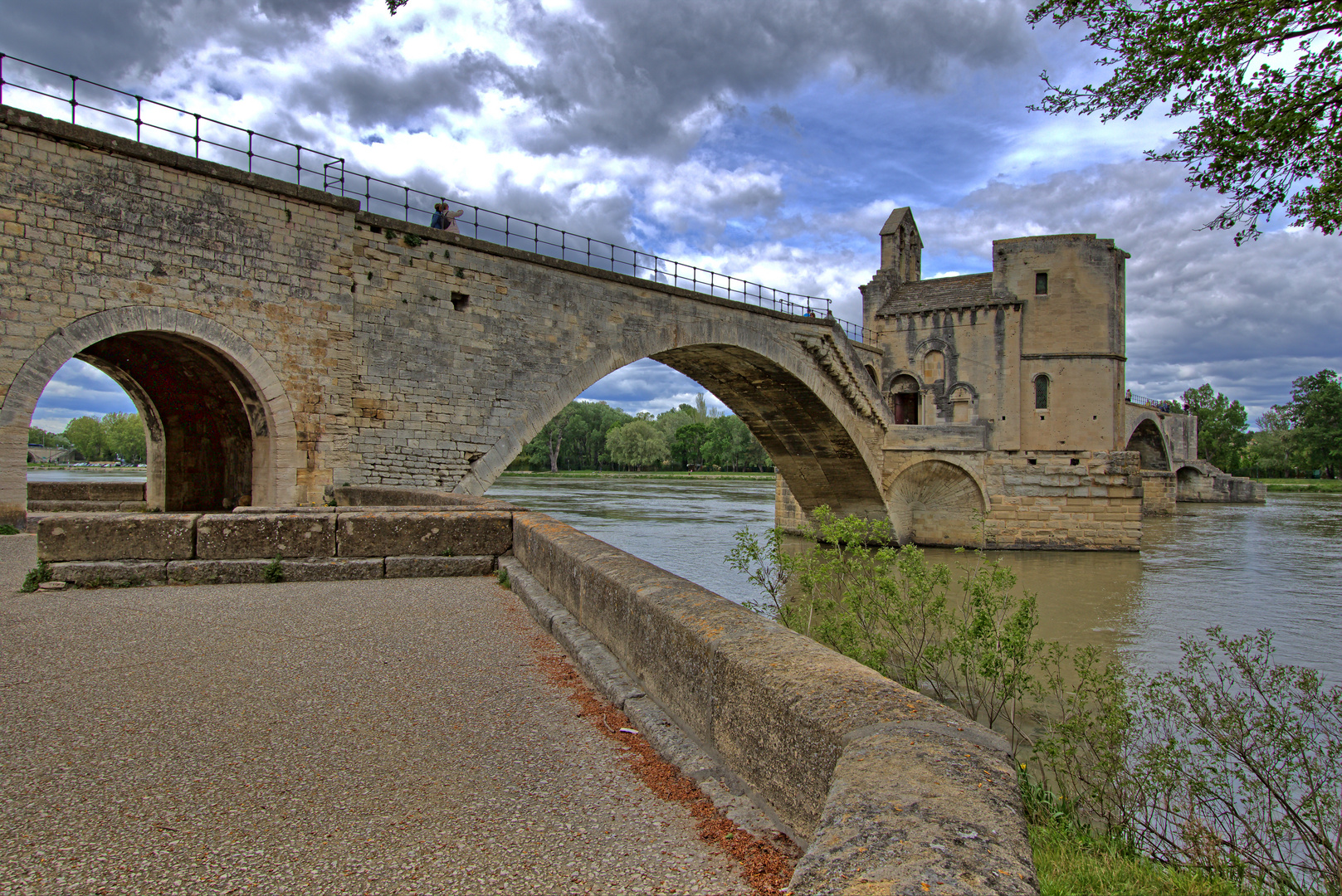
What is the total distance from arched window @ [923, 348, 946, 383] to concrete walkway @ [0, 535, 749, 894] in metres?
25.4

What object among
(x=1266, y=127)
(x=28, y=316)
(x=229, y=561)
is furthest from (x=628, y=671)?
(x=28, y=316)

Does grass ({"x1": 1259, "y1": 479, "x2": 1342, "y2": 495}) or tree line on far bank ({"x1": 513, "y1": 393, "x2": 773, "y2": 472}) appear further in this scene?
tree line on far bank ({"x1": 513, "y1": 393, "x2": 773, "y2": 472})

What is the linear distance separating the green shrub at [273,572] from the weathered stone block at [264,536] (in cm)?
13

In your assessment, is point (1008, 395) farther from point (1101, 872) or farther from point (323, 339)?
point (1101, 872)

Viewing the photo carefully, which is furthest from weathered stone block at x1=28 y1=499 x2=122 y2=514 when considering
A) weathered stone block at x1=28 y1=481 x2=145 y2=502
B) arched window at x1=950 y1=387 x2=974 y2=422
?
arched window at x1=950 y1=387 x2=974 y2=422

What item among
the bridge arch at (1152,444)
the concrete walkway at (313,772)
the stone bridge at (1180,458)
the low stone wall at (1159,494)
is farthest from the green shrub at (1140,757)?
the bridge arch at (1152,444)

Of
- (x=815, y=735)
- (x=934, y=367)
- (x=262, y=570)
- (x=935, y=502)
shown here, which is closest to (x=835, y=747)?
(x=815, y=735)

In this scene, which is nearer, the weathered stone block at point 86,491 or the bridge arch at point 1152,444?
the weathered stone block at point 86,491

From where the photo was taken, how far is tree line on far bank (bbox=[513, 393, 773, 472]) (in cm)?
6625

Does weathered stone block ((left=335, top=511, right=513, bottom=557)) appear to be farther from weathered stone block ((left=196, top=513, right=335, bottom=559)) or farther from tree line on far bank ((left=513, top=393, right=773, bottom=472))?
tree line on far bank ((left=513, top=393, right=773, bottom=472))

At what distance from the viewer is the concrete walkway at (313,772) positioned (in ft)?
5.77

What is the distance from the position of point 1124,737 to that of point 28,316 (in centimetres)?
1111

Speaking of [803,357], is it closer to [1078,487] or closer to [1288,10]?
[1078,487]

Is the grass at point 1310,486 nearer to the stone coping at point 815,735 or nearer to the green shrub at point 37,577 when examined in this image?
the stone coping at point 815,735
